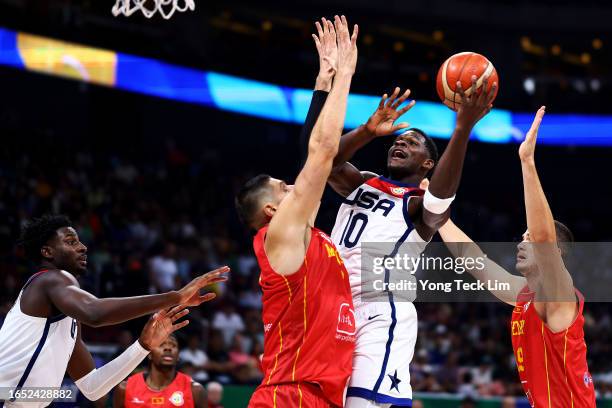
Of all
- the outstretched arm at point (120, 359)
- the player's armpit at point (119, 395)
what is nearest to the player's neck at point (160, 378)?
the player's armpit at point (119, 395)

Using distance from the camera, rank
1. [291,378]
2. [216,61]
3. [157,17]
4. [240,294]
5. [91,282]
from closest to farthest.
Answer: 1. [291,378]
2. [91,282]
3. [240,294]
4. [216,61]
5. [157,17]

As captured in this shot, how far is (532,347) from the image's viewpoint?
5129 mm

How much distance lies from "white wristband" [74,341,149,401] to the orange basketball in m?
2.40

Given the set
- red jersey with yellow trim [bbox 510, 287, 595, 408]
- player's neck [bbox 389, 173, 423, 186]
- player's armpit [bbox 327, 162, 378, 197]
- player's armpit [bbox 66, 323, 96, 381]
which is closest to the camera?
red jersey with yellow trim [bbox 510, 287, 595, 408]

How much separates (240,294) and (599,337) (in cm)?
655

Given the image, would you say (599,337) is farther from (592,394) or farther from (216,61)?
(592,394)

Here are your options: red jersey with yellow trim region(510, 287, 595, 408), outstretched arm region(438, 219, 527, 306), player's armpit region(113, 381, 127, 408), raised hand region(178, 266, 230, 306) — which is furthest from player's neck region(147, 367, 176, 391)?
red jersey with yellow trim region(510, 287, 595, 408)

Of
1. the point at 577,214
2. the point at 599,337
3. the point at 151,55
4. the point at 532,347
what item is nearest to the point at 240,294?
the point at 151,55

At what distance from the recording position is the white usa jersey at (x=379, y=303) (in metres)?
4.58

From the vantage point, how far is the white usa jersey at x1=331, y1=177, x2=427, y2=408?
4.58 m

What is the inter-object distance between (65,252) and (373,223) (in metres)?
1.94

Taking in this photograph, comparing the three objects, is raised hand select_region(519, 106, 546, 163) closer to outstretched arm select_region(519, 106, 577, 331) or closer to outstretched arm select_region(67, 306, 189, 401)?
outstretched arm select_region(519, 106, 577, 331)

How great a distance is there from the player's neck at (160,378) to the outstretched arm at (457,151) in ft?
11.6

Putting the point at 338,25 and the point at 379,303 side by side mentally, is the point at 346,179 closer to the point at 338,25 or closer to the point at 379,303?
the point at 379,303
